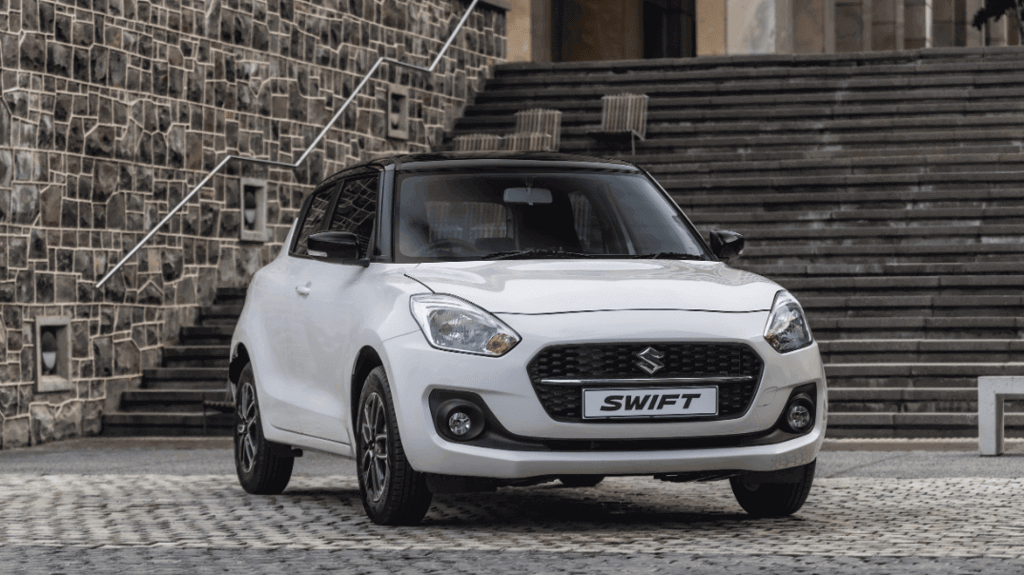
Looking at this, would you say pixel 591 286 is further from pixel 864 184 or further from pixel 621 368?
pixel 864 184

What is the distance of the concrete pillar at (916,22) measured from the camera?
40.0 metres

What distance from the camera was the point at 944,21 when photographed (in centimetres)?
4422

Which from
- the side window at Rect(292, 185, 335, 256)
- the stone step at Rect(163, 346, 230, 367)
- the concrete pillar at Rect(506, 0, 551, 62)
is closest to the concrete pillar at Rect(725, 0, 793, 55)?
the concrete pillar at Rect(506, 0, 551, 62)

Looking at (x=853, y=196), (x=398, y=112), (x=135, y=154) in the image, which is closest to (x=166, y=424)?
(x=135, y=154)

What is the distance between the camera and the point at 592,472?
6484mm

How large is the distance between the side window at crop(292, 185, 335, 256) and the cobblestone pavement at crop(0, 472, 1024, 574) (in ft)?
4.25

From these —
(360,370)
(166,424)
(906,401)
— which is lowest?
(166,424)

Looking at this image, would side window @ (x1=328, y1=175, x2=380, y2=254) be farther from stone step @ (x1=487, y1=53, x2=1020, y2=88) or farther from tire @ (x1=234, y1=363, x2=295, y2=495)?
stone step @ (x1=487, y1=53, x2=1020, y2=88)

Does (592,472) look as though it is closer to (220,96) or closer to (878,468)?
(878,468)

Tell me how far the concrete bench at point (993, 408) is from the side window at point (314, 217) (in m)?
4.73

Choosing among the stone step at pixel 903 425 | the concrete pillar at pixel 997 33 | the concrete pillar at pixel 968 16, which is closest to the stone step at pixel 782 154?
the stone step at pixel 903 425

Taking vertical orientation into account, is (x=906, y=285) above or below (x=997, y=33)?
below

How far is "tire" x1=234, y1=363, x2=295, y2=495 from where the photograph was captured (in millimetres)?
8609

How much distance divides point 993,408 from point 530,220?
4665 millimetres
